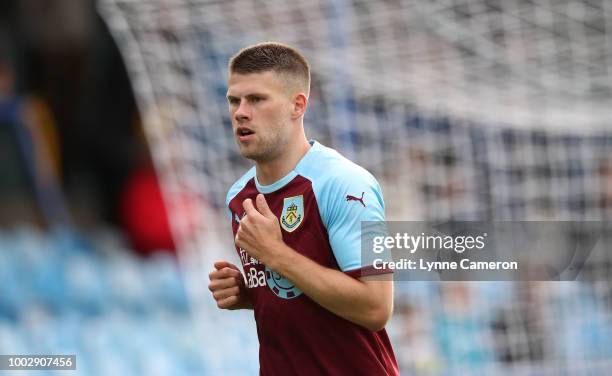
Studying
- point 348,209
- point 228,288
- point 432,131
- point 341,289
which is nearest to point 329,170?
point 348,209

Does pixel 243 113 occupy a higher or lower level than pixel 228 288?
higher

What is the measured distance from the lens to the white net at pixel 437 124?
207 inches

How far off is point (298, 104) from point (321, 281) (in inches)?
22.6

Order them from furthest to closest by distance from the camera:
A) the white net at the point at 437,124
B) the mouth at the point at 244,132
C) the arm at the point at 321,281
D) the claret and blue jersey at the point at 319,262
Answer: the white net at the point at 437,124 < the mouth at the point at 244,132 < the claret and blue jersey at the point at 319,262 < the arm at the point at 321,281

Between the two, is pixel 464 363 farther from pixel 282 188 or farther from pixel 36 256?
pixel 36 256

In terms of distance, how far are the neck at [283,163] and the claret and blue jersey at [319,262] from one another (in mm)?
23

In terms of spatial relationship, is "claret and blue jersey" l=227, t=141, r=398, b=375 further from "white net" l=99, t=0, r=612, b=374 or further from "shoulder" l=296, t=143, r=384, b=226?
"white net" l=99, t=0, r=612, b=374

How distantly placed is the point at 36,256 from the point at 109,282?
59 centimetres

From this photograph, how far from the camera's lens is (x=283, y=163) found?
3.14 metres

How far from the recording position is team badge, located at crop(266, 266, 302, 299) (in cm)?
306

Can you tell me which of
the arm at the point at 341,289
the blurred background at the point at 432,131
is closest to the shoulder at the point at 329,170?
the arm at the point at 341,289

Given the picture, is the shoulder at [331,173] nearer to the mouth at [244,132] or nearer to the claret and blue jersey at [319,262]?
the claret and blue jersey at [319,262]

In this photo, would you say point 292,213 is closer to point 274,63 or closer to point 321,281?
point 321,281

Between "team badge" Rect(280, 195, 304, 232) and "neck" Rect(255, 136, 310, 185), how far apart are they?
103mm
